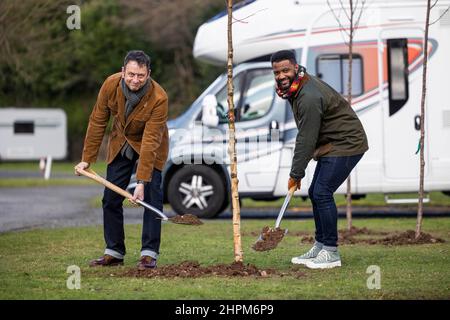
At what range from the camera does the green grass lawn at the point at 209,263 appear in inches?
319

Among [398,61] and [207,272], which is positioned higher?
[398,61]

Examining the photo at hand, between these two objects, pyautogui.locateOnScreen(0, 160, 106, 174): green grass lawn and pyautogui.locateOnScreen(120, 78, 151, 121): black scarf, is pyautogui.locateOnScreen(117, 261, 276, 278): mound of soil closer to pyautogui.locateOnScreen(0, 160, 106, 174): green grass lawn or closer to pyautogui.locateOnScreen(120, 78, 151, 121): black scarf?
pyautogui.locateOnScreen(120, 78, 151, 121): black scarf

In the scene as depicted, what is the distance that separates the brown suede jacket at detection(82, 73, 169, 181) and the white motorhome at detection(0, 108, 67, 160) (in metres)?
28.2

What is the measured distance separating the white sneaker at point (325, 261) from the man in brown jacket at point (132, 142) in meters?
1.42

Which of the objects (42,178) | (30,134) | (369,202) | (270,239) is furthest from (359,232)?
(30,134)

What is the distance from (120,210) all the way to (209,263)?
40.1 inches

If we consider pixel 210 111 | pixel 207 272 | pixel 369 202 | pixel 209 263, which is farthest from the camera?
pixel 369 202

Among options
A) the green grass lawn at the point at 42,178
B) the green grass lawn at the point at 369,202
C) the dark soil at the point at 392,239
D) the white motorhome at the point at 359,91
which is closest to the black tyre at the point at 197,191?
the white motorhome at the point at 359,91

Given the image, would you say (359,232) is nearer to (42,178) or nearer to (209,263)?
(209,263)

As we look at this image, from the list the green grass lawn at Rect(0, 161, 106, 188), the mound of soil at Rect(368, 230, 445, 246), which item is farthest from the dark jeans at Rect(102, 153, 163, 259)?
the green grass lawn at Rect(0, 161, 106, 188)

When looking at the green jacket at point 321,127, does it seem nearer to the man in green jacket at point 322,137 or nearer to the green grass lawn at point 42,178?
the man in green jacket at point 322,137

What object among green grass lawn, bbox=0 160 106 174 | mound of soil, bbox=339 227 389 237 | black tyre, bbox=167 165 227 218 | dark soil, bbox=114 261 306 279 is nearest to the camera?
dark soil, bbox=114 261 306 279

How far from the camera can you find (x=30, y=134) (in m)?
37.4

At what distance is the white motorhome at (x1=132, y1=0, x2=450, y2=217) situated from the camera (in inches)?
622
